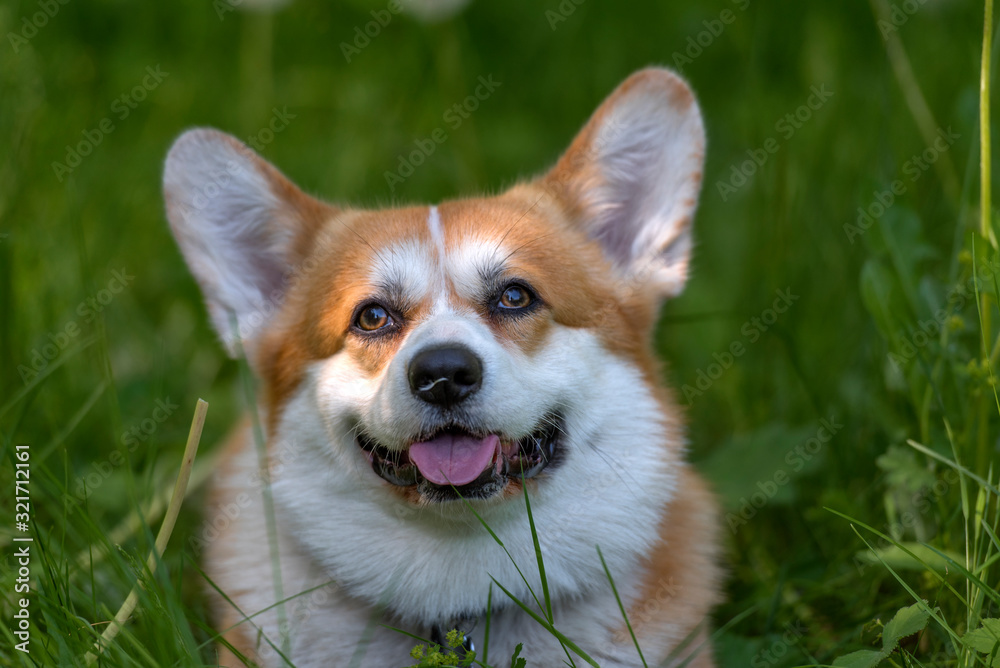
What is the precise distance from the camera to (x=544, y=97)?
6430 mm

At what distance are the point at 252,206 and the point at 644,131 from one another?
132 centimetres

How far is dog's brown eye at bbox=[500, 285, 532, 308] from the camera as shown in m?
2.72

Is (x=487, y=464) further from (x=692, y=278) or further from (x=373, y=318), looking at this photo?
(x=692, y=278)

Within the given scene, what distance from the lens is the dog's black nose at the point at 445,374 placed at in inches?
92.6

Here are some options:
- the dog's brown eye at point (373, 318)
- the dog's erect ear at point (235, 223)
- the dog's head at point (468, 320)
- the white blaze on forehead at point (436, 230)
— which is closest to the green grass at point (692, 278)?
the dog's erect ear at point (235, 223)

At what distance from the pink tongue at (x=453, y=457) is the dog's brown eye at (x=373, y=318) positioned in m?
0.41

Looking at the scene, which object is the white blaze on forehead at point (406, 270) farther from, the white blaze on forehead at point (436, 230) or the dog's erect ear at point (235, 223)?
the dog's erect ear at point (235, 223)

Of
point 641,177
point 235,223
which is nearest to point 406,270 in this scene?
point 235,223

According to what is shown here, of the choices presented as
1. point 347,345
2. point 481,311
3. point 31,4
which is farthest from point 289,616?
point 31,4

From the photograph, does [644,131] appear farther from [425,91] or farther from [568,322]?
Answer: [425,91]

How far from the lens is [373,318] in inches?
107

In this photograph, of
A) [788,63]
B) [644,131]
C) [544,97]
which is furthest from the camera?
[544,97]

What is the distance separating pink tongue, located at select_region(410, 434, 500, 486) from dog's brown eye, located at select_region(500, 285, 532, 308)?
1.43ft

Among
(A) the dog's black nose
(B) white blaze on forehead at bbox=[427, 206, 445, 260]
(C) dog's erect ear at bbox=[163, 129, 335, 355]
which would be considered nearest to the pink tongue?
(A) the dog's black nose
